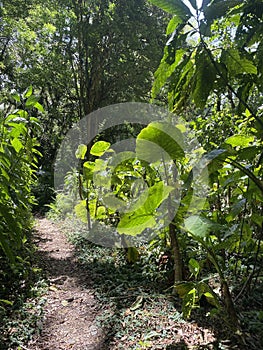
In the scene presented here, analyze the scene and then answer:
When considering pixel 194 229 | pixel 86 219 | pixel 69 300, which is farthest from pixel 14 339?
pixel 86 219

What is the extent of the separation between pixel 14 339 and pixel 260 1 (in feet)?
6.40

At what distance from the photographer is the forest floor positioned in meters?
1.56

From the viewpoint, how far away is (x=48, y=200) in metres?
8.14

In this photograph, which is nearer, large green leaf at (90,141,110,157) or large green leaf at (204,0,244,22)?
large green leaf at (204,0,244,22)

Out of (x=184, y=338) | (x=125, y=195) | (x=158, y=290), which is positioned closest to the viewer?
(x=184, y=338)

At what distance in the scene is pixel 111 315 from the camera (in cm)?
192

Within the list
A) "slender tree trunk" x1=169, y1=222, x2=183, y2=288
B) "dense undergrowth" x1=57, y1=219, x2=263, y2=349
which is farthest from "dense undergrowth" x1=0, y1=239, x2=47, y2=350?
"slender tree trunk" x1=169, y1=222, x2=183, y2=288

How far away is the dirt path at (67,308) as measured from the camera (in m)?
1.72

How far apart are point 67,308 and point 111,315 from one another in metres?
0.40

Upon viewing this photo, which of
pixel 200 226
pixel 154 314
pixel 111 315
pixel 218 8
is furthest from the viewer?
pixel 111 315

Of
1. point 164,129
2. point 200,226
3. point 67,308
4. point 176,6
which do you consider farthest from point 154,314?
point 176,6

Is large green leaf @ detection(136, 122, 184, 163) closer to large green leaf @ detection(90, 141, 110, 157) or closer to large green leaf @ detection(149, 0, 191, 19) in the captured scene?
large green leaf @ detection(149, 0, 191, 19)

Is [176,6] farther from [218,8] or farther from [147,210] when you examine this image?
[147,210]

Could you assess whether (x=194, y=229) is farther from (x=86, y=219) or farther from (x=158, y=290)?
(x=86, y=219)
